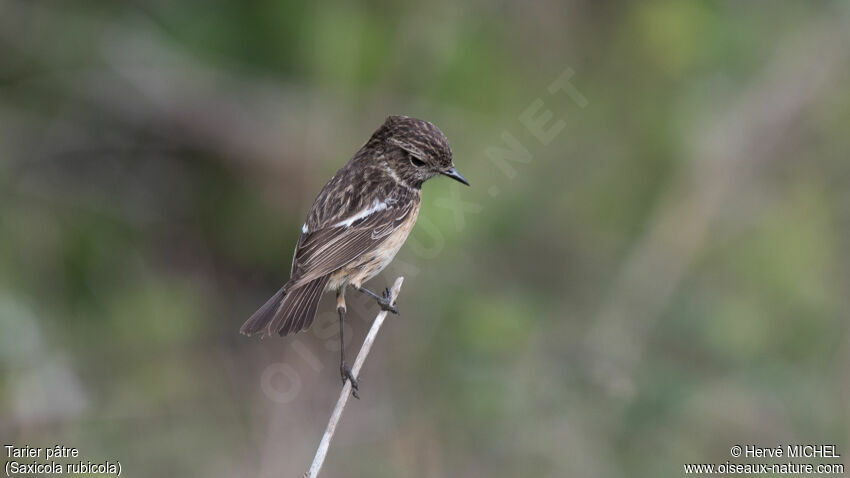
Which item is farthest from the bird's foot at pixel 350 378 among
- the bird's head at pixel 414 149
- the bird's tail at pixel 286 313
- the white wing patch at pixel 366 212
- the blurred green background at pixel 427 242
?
the blurred green background at pixel 427 242

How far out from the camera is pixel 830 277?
6.82 metres

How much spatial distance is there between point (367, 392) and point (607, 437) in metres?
1.90

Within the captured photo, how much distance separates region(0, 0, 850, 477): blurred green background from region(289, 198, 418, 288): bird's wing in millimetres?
1898

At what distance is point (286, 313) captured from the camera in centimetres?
409

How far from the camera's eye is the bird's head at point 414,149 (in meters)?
4.71

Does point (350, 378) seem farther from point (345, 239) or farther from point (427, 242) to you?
point (427, 242)

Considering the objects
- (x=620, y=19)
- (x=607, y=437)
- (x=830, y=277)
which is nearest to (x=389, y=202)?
(x=607, y=437)

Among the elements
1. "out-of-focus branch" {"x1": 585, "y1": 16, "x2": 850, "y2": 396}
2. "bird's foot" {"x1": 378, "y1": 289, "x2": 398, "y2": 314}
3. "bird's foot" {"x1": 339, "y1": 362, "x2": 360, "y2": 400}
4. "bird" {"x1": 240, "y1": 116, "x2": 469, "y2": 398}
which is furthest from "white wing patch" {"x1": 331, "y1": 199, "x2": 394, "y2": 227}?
"out-of-focus branch" {"x1": 585, "y1": 16, "x2": 850, "y2": 396}

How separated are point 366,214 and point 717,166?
12.9 feet

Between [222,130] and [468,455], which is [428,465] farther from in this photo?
[222,130]

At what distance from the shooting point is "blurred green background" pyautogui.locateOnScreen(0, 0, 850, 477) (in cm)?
642

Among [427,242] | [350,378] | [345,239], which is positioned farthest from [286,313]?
[427,242]

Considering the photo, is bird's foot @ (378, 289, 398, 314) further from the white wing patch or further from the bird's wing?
the white wing patch

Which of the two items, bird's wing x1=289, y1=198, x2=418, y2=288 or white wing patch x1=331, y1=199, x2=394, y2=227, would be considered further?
white wing patch x1=331, y1=199, x2=394, y2=227
